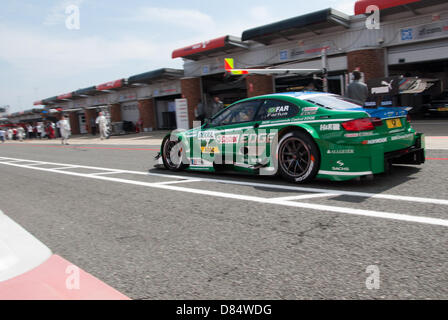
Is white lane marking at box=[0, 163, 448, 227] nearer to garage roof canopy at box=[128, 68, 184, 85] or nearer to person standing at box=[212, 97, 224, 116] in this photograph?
person standing at box=[212, 97, 224, 116]

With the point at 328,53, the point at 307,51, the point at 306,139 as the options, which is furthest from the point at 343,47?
the point at 306,139

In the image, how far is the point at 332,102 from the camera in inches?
200

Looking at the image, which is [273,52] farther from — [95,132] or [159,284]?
[95,132]

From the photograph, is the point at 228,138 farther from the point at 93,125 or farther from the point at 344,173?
the point at 93,125

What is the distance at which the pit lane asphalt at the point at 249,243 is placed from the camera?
2.23 meters

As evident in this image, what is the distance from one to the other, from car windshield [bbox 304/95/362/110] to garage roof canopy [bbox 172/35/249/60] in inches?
590

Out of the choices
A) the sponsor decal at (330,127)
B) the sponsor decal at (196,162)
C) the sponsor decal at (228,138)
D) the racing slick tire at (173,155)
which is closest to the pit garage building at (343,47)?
the racing slick tire at (173,155)

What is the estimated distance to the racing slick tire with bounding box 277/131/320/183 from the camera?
474 cm

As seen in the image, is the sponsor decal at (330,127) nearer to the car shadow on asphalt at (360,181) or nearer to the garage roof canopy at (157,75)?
the car shadow on asphalt at (360,181)

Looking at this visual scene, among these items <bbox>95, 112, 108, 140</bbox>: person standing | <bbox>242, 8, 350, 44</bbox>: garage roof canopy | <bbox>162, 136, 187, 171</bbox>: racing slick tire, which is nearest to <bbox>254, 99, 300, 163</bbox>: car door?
<bbox>162, 136, 187, 171</bbox>: racing slick tire

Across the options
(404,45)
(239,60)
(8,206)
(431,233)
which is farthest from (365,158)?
(239,60)

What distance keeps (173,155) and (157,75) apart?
19.2m

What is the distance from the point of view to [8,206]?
5250 mm
